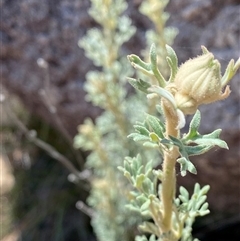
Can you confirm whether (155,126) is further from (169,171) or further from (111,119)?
(111,119)

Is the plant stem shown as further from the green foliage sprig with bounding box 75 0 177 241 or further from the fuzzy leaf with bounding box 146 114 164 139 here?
the green foliage sprig with bounding box 75 0 177 241

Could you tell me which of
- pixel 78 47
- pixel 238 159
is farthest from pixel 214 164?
pixel 78 47

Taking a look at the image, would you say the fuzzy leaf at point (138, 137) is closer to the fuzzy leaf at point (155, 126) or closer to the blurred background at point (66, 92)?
the fuzzy leaf at point (155, 126)

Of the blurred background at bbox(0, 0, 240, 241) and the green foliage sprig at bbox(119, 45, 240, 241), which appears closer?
the green foliage sprig at bbox(119, 45, 240, 241)

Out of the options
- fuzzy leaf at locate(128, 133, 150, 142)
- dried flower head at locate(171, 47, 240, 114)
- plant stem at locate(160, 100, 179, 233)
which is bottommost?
plant stem at locate(160, 100, 179, 233)

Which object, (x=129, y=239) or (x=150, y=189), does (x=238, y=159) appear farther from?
(x=150, y=189)

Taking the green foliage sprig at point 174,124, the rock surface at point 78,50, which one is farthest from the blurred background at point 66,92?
the green foliage sprig at point 174,124

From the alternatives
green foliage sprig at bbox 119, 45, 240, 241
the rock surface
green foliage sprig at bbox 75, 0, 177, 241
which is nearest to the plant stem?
green foliage sprig at bbox 119, 45, 240, 241
